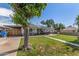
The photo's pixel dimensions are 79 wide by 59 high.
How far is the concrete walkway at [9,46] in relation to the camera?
7062mm

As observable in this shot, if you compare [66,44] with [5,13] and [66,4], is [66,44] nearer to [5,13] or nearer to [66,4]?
[66,4]

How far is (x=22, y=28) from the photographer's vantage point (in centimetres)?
752

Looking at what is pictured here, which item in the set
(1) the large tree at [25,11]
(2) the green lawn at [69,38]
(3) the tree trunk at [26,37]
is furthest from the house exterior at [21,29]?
(2) the green lawn at [69,38]

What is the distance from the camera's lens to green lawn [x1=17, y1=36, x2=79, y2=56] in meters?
7.12

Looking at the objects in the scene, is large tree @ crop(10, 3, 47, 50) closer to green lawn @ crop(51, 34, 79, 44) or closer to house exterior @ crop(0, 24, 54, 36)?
house exterior @ crop(0, 24, 54, 36)

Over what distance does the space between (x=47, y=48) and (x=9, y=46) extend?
1.23 m

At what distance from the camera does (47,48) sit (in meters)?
7.51

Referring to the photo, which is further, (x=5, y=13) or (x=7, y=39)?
(x=7, y=39)

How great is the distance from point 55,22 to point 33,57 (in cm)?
146

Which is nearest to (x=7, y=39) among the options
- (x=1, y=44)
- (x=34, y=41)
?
(x=1, y=44)

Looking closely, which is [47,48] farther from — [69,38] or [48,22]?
[69,38]

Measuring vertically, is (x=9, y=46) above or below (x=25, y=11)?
below

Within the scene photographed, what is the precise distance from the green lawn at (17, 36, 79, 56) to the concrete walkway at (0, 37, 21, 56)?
0.21 metres

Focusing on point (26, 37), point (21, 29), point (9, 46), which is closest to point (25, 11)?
point (21, 29)
